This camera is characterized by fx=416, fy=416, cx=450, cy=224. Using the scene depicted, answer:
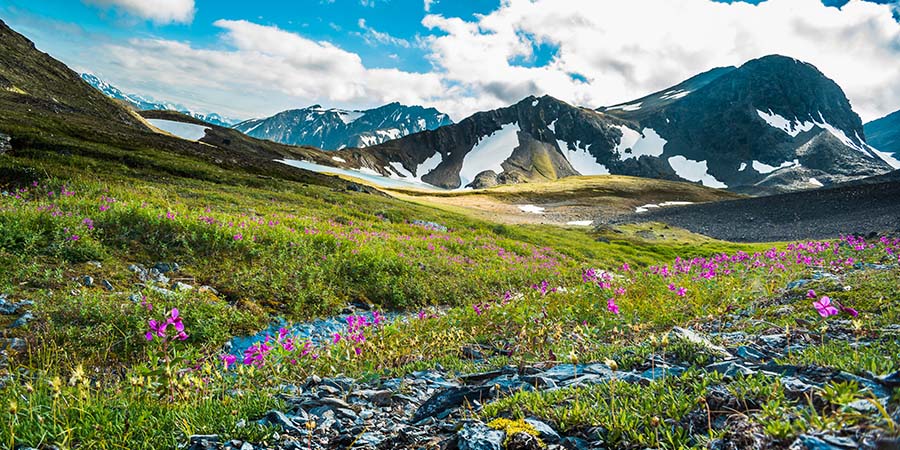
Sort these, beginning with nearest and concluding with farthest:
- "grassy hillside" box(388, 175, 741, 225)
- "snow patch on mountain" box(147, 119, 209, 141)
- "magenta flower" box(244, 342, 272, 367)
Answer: "magenta flower" box(244, 342, 272, 367) < "grassy hillside" box(388, 175, 741, 225) < "snow patch on mountain" box(147, 119, 209, 141)

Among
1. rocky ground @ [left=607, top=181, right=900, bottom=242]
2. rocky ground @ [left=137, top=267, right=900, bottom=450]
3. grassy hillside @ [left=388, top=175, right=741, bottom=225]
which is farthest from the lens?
grassy hillside @ [left=388, top=175, right=741, bottom=225]

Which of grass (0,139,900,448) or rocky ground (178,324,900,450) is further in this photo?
grass (0,139,900,448)

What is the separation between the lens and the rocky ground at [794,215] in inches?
2463

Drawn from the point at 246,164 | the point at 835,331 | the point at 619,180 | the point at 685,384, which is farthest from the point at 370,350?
the point at 619,180

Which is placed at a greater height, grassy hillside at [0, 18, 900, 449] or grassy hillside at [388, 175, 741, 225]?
grassy hillside at [388, 175, 741, 225]

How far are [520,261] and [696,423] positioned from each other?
59.9ft

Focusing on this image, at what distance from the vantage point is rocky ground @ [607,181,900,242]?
6256cm

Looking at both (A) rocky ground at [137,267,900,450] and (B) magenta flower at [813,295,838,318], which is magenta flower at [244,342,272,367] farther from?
(B) magenta flower at [813,295,838,318]

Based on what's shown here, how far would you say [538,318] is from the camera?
24.4ft

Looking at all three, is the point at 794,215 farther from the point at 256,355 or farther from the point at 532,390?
the point at 256,355

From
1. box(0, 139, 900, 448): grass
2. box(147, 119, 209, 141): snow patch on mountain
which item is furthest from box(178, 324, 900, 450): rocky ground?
box(147, 119, 209, 141): snow patch on mountain

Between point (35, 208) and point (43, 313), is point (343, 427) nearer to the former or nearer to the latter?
point (43, 313)

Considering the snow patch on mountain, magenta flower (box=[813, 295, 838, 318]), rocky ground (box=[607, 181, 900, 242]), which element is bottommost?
magenta flower (box=[813, 295, 838, 318])

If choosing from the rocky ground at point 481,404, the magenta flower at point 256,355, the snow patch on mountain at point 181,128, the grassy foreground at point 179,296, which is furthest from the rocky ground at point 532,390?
the snow patch on mountain at point 181,128
